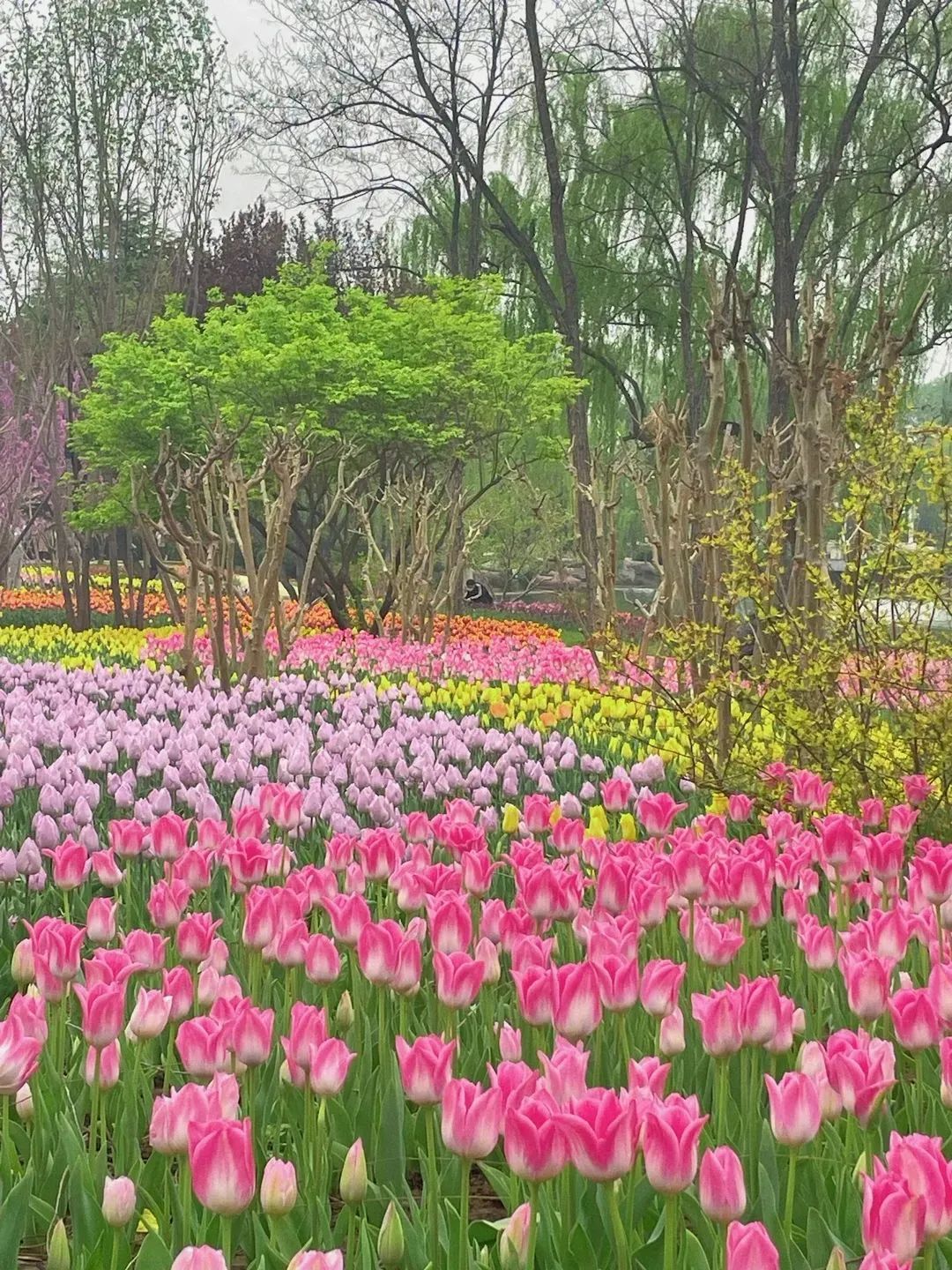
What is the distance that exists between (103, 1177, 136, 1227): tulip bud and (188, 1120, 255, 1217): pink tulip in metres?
0.22

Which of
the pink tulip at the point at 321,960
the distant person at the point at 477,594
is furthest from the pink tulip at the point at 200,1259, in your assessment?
the distant person at the point at 477,594

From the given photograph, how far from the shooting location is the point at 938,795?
15.3 ft

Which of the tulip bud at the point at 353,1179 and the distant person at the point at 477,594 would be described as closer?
the tulip bud at the point at 353,1179

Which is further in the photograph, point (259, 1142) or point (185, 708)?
point (185, 708)

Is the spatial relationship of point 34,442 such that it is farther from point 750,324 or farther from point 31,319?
point 750,324

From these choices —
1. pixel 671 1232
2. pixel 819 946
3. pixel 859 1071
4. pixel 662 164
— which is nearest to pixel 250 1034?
pixel 671 1232

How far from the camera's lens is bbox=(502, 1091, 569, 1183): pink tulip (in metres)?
1.43

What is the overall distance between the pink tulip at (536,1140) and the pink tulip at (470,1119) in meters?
0.06

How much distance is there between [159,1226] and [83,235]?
20620 millimetres

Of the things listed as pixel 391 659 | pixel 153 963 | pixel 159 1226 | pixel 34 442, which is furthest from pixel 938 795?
pixel 34 442

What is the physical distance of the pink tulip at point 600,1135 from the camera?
4.66ft

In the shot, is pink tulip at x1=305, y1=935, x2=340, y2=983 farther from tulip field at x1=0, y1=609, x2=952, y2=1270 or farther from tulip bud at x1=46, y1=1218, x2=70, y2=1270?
tulip bud at x1=46, y1=1218, x2=70, y2=1270

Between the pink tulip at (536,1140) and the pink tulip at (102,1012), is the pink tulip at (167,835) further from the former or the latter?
the pink tulip at (536,1140)

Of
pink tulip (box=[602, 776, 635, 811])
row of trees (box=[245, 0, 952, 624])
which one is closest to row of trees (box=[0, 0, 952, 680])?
row of trees (box=[245, 0, 952, 624])
